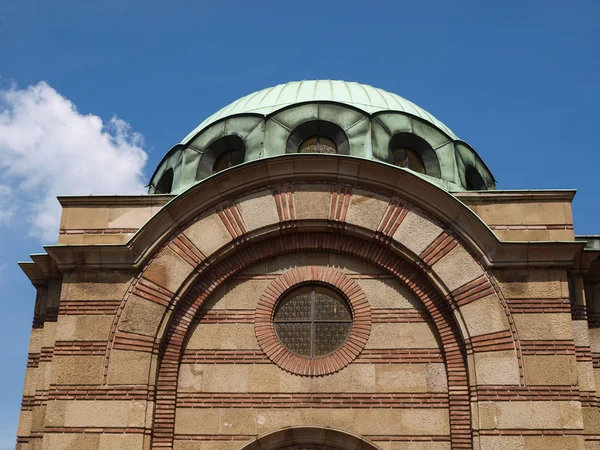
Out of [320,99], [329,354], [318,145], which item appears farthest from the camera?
[320,99]

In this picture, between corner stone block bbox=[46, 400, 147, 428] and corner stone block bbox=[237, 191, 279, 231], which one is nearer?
corner stone block bbox=[46, 400, 147, 428]

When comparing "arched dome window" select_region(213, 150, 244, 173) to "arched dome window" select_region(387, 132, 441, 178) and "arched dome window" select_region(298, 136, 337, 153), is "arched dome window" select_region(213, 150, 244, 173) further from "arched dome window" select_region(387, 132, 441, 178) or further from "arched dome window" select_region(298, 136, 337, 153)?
"arched dome window" select_region(387, 132, 441, 178)

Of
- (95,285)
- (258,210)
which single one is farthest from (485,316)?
(95,285)

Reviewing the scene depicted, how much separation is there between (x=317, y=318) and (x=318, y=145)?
14.6 ft

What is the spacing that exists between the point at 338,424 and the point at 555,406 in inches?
137

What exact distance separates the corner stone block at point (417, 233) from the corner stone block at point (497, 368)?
83.5 inches

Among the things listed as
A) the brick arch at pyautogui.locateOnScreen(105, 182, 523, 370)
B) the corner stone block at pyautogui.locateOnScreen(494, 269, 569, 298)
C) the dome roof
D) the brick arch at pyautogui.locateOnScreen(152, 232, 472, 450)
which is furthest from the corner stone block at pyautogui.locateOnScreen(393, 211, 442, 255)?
the dome roof

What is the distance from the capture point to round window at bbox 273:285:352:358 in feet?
46.3

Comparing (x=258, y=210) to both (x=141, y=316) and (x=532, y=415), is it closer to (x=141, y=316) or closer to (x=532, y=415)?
(x=141, y=316)

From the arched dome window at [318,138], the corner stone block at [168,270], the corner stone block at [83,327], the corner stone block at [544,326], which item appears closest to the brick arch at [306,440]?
the corner stone block at [168,270]

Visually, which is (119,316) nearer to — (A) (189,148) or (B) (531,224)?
(A) (189,148)

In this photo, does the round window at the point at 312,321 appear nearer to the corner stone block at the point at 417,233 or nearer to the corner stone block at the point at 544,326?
the corner stone block at the point at 417,233

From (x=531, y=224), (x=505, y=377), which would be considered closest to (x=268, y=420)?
(x=505, y=377)

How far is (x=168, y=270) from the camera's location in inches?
561
